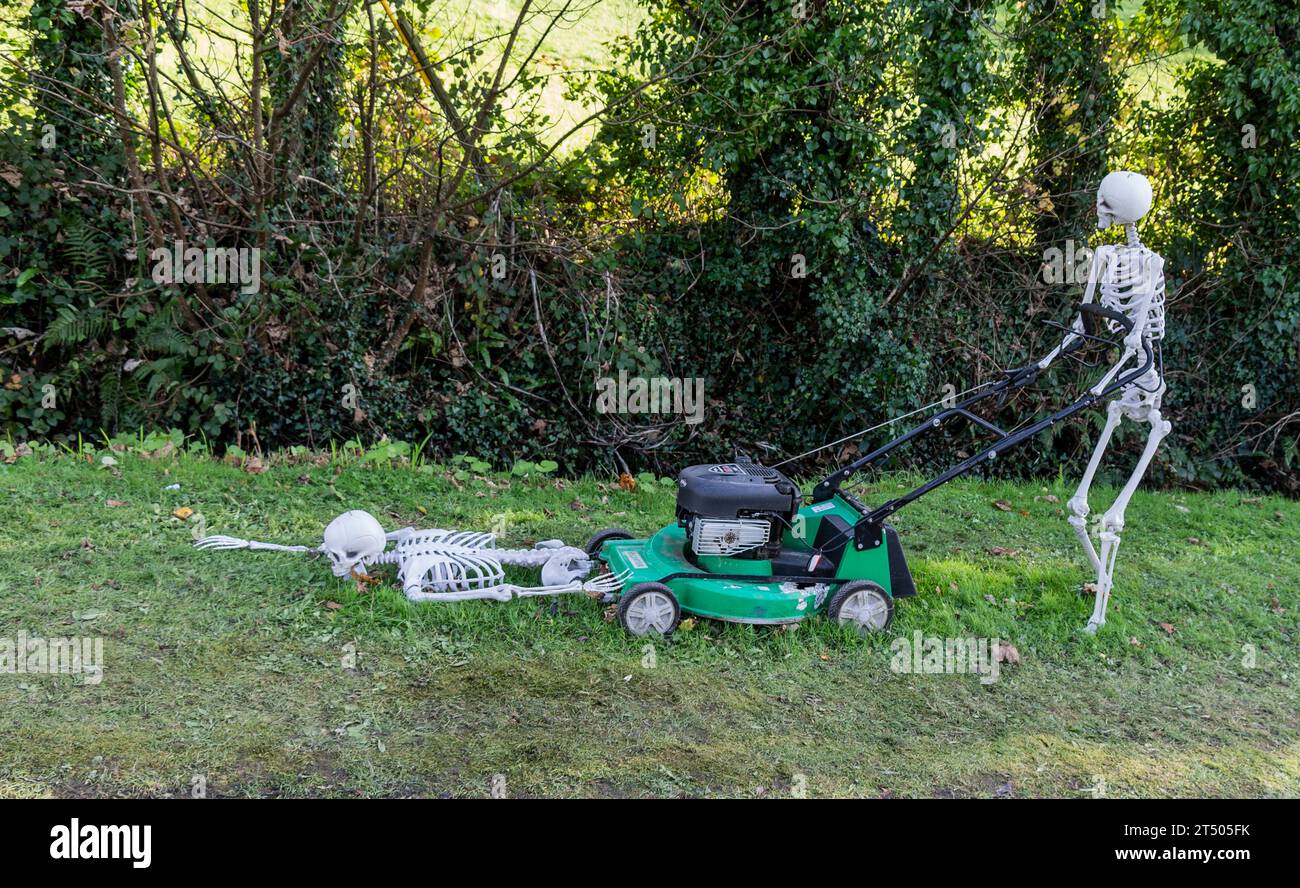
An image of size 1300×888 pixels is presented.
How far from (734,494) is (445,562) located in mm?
1580

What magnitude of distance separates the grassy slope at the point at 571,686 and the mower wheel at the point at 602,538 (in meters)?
0.53

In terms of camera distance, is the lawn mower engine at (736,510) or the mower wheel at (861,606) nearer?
the lawn mower engine at (736,510)

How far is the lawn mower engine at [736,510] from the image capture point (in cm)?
530

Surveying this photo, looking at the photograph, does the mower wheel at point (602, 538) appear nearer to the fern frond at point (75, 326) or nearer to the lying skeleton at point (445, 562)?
the lying skeleton at point (445, 562)

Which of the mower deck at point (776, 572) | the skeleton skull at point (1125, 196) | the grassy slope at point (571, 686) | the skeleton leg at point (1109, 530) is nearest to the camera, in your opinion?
the grassy slope at point (571, 686)

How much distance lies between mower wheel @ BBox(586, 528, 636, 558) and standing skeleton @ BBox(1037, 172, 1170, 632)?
8.13ft

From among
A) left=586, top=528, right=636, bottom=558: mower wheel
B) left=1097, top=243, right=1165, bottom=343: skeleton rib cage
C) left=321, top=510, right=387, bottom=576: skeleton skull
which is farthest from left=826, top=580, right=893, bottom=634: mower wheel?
left=321, top=510, right=387, bottom=576: skeleton skull

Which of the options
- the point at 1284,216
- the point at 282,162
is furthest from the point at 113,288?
the point at 1284,216

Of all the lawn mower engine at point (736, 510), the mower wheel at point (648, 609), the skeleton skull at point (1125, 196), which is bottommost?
the mower wheel at point (648, 609)

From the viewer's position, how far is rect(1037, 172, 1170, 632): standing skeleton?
529cm

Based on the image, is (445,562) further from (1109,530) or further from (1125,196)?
(1125,196)

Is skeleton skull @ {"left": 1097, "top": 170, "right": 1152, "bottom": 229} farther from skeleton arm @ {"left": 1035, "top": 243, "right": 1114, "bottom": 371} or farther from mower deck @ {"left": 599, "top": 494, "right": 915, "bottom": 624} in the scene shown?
mower deck @ {"left": 599, "top": 494, "right": 915, "bottom": 624}

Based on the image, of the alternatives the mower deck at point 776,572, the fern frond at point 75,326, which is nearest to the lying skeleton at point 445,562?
the mower deck at point 776,572

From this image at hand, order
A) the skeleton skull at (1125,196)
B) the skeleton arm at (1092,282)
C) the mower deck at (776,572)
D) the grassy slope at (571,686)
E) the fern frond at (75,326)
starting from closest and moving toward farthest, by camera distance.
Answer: the grassy slope at (571,686) → the skeleton skull at (1125,196) → the mower deck at (776,572) → the skeleton arm at (1092,282) → the fern frond at (75,326)
